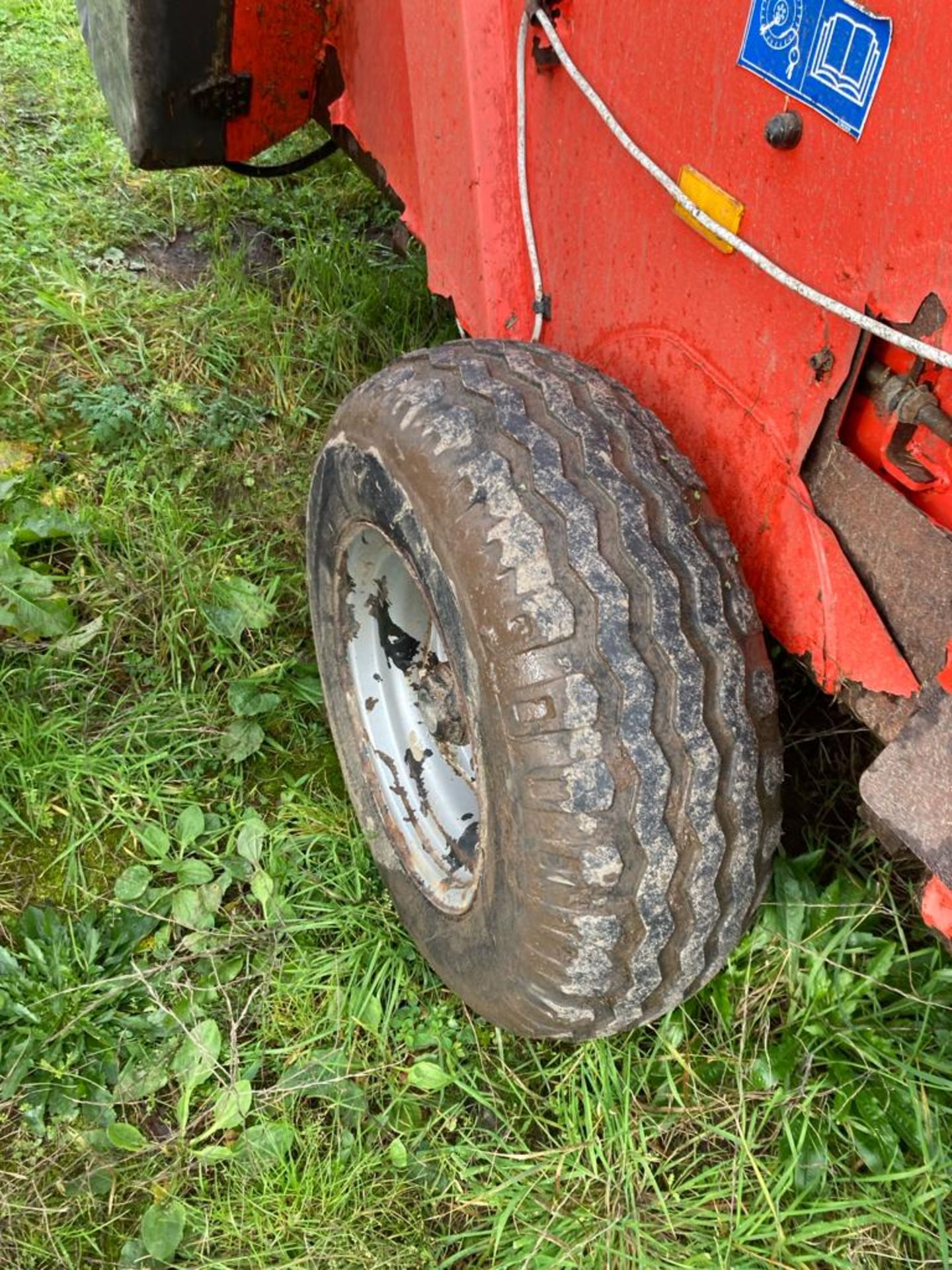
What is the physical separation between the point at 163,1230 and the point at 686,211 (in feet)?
5.10

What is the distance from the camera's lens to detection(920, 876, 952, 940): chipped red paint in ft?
3.65

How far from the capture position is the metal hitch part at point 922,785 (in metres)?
1.08

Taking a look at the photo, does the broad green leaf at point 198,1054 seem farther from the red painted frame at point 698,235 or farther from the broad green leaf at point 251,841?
the red painted frame at point 698,235

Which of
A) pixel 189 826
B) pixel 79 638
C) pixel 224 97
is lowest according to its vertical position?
pixel 189 826

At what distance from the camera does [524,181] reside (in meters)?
1.60

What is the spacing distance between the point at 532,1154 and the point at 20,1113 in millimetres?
796

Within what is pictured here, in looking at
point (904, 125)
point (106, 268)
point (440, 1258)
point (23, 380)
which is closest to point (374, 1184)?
point (440, 1258)

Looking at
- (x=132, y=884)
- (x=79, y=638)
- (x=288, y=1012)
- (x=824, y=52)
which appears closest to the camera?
(x=824, y=52)

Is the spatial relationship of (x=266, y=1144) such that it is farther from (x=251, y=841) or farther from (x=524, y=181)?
(x=524, y=181)

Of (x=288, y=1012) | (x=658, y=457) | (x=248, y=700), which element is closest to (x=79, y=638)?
(x=248, y=700)

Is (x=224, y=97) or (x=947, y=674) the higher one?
(x=224, y=97)

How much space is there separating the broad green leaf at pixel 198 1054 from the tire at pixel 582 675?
0.50m

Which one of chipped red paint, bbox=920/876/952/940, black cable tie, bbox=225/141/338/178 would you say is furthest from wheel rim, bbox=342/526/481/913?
black cable tie, bbox=225/141/338/178

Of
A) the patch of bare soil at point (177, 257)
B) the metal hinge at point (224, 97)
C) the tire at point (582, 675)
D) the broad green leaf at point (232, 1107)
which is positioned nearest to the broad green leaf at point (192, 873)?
the broad green leaf at point (232, 1107)
